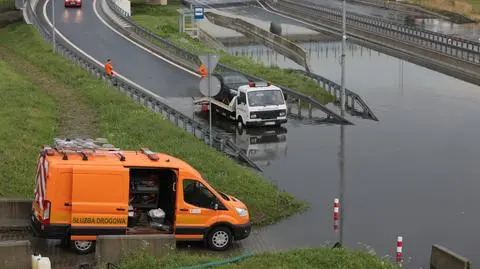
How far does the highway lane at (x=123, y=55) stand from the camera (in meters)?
42.0

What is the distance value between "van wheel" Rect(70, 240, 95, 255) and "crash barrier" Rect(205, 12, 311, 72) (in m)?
35.0

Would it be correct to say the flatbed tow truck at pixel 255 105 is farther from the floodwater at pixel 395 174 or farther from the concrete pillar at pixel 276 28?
the concrete pillar at pixel 276 28

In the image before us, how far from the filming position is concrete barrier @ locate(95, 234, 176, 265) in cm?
1521

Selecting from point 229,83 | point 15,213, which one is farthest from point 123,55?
point 15,213

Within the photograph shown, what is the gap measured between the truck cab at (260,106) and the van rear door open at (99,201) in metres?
17.4

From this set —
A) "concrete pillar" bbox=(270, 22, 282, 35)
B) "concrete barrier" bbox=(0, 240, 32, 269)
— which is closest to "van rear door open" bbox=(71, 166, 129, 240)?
"concrete barrier" bbox=(0, 240, 32, 269)

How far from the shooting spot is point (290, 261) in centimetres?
1484

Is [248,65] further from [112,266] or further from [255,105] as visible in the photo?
[112,266]

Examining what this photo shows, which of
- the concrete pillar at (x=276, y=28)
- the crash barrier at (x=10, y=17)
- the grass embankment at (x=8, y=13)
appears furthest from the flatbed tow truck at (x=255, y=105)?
the concrete pillar at (x=276, y=28)

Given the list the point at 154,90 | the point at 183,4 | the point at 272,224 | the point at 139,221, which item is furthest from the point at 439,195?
the point at 183,4

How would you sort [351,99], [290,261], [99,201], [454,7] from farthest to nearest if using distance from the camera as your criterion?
1. [454,7]
2. [351,99]
3. [99,201]
4. [290,261]

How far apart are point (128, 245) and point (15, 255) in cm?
208

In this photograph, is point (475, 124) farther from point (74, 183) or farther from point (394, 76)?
point (74, 183)

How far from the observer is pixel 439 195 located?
76.3ft
